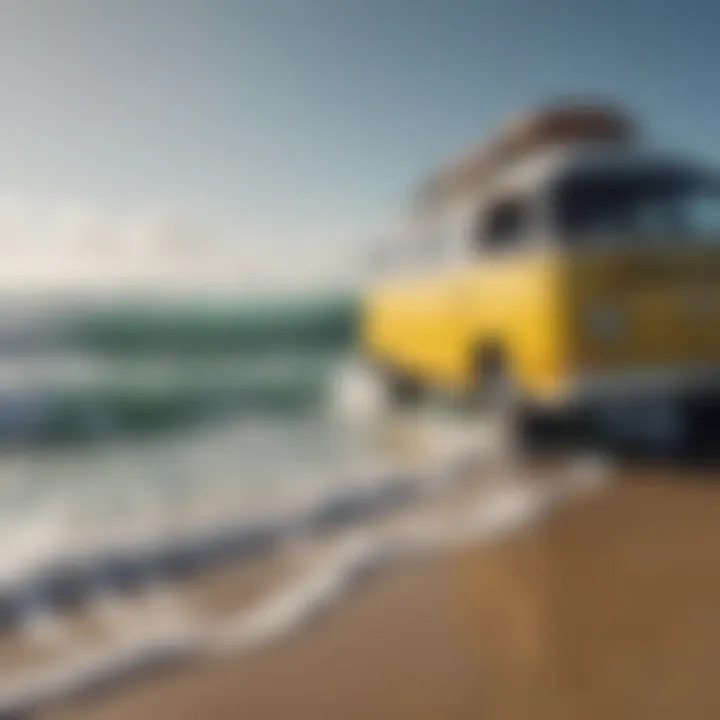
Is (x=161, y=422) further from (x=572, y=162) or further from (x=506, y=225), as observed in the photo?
(x=572, y=162)

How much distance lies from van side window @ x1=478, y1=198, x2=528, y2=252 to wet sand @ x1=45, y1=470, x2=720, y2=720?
1304 mm

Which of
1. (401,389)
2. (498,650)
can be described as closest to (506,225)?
(401,389)

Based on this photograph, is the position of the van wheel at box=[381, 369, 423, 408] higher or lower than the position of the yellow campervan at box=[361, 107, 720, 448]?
lower

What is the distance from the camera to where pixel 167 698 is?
168 cm

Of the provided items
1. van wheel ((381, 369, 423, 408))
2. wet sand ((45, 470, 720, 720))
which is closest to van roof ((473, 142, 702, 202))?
van wheel ((381, 369, 423, 408))

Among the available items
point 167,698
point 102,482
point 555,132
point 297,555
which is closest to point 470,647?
point 167,698

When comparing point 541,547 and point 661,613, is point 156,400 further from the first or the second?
point 661,613

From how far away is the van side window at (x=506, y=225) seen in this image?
3449mm

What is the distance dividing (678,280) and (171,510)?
75.9 inches

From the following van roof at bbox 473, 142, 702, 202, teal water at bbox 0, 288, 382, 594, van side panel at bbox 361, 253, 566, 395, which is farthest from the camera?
van side panel at bbox 361, 253, 566, 395

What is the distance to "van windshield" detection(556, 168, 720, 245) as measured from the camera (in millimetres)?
3230

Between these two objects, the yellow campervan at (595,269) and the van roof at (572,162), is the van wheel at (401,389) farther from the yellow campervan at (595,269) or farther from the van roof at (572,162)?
the van roof at (572,162)

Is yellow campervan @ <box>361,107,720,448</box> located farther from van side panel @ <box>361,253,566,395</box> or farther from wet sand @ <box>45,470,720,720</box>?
wet sand @ <box>45,470,720,720</box>

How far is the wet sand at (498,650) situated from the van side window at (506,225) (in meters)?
1.30
